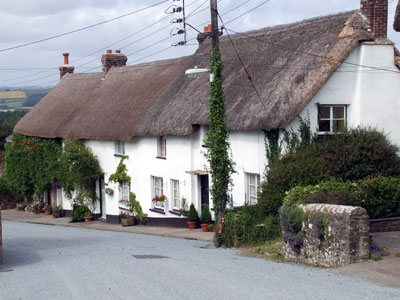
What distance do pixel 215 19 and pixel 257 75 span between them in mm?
4301

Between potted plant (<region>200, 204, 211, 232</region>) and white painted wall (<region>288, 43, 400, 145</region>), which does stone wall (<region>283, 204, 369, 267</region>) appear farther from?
potted plant (<region>200, 204, 211, 232</region>)

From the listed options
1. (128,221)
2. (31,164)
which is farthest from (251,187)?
(31,164)

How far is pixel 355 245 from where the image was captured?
38.1 feet

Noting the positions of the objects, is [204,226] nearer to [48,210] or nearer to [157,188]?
[157,188]

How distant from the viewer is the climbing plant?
674 inches

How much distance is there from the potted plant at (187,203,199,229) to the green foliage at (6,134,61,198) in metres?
10.9

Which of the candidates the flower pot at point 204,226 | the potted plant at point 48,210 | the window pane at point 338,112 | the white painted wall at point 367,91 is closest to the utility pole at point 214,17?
the white painted wall at point 367,91

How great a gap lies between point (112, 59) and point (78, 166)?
871cm

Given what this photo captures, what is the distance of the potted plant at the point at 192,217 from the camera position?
898 inches

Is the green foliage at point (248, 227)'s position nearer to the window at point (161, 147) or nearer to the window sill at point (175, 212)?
the window sill at point (175, 212)

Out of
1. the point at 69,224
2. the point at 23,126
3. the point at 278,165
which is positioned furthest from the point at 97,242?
the point at 23,126

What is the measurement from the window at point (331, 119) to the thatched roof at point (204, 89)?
1.17 m

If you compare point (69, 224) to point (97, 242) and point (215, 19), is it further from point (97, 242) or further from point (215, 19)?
point (215, 19)

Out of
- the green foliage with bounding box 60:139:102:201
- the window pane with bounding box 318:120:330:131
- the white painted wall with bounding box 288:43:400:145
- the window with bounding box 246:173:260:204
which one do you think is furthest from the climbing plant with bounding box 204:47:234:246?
the green foliage with bounding box 60:139:102:201
